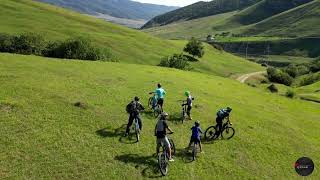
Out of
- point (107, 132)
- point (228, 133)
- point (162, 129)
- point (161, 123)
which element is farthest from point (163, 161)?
point (228, 133)

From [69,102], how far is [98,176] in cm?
→ 1414

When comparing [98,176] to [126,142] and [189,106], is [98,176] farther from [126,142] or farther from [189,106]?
[189,106]

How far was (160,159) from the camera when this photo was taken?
103 ft

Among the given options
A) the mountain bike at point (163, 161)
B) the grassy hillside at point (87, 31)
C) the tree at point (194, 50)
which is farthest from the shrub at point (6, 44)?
the tree at point (194, 50)

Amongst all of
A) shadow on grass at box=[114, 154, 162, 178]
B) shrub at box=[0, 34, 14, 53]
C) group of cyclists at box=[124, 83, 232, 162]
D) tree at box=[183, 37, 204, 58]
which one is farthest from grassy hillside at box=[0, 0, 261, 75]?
shadow on grass at box=[114, 154, 162, 178]

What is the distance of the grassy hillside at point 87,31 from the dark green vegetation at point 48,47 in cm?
1913

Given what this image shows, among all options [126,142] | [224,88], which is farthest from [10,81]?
[224,88]

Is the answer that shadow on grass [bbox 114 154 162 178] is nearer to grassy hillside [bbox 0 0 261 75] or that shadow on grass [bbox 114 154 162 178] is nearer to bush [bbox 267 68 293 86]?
grassy hillside [bbox 0 0 261 75]

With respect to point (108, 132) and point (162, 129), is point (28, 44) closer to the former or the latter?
point (108, 132)

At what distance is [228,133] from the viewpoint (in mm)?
42312

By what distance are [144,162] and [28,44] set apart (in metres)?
63.9

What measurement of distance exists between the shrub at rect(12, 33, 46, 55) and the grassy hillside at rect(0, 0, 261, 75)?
18.8m

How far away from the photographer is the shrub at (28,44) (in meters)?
87.6

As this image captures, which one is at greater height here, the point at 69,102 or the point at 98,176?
the point at 69,102
